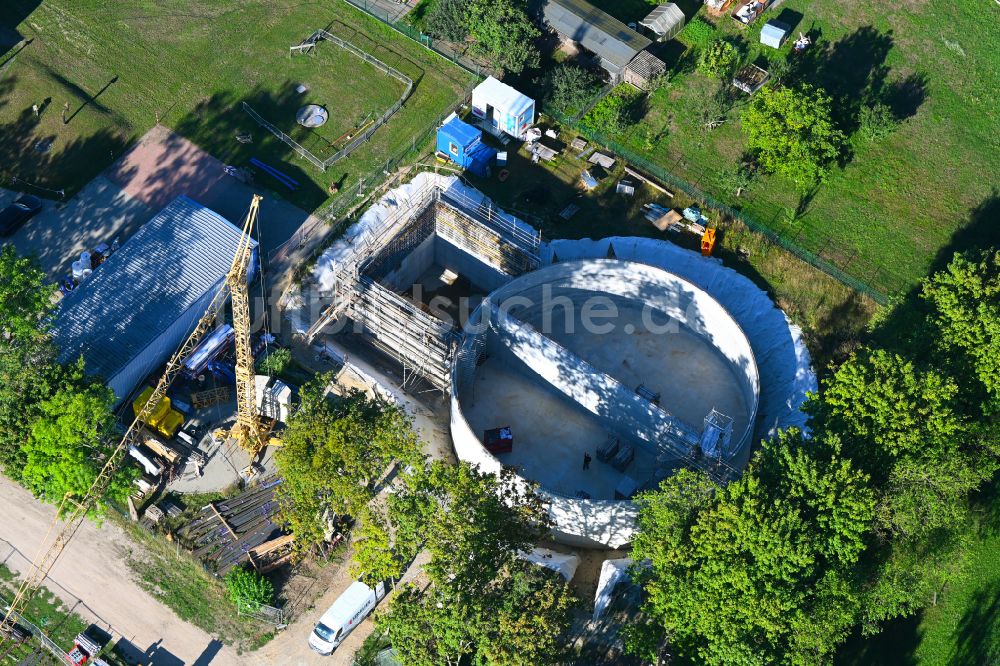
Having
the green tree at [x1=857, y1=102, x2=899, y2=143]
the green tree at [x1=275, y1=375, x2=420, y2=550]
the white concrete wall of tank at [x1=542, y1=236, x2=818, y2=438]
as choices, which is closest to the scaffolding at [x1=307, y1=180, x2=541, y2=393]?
the white concrete wall of tank at [x1=542, y1=236, x2=818, y2=438]

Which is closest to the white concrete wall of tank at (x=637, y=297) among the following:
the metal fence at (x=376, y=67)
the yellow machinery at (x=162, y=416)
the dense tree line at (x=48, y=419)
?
the metal fence at (x=376, y=67)

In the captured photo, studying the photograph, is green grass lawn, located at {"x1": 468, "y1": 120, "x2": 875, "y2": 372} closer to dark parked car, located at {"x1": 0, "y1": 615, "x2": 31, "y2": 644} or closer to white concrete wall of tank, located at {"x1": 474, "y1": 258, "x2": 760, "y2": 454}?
white concrete wall of tank, located at {"x1": 474, "y1": 258, "x2": 760, "y2": 454}

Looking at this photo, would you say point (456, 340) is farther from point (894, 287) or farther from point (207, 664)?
point (894, 287)

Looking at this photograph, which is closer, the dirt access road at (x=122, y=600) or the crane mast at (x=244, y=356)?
the crane mast at (x=244, y=356)

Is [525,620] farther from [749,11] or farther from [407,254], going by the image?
[749,11]

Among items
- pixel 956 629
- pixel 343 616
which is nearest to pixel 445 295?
pixel 343 616

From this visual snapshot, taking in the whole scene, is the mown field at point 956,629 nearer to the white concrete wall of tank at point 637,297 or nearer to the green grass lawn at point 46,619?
the white concrete wall of tank at point 637,297
